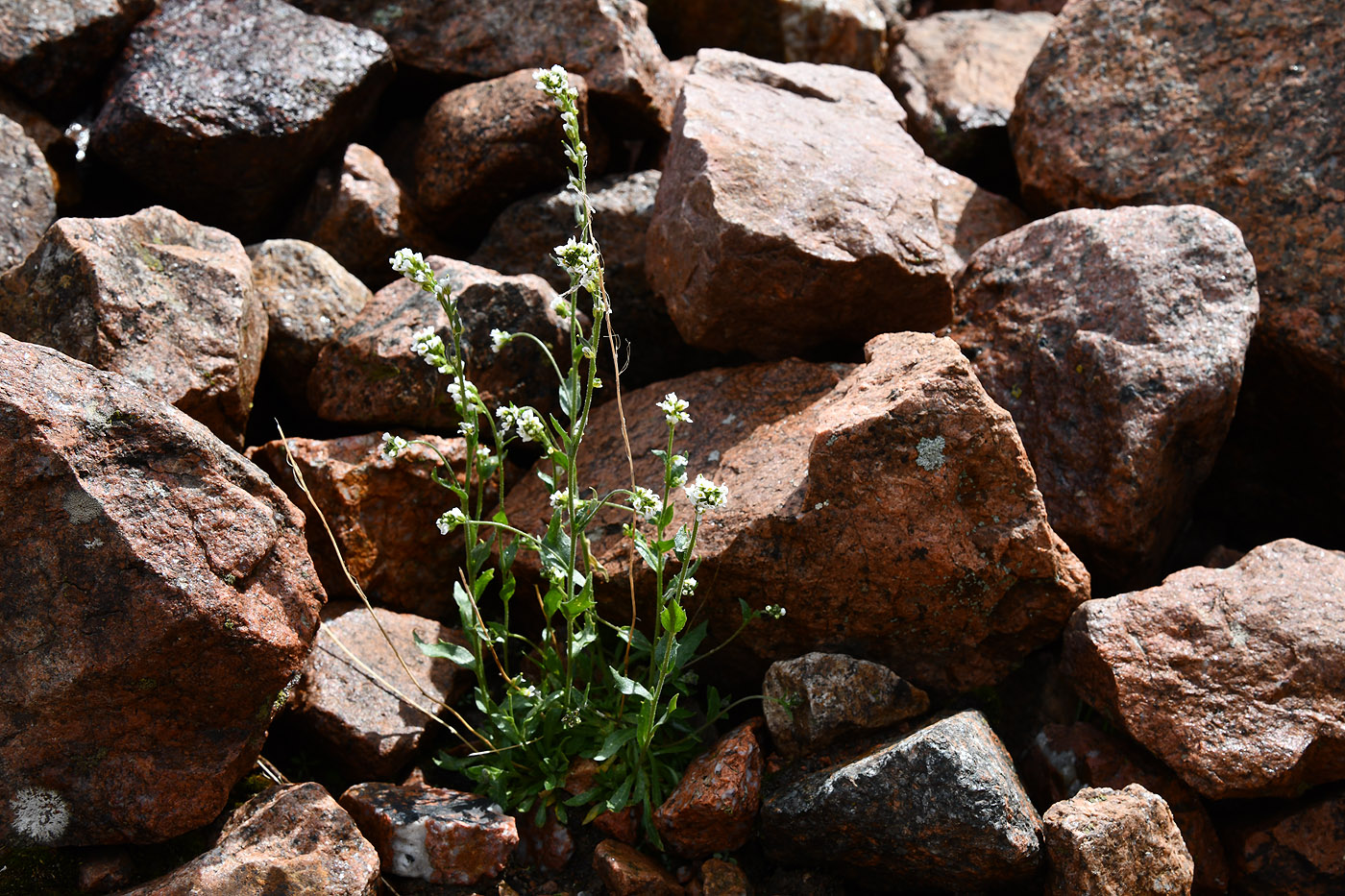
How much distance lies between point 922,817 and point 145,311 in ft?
11.4

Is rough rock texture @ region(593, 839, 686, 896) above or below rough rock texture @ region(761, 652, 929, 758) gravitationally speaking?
below

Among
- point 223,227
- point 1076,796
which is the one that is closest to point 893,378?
point 1076,796

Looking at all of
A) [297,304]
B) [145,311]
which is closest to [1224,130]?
[297,304]

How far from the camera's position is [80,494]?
127 inches

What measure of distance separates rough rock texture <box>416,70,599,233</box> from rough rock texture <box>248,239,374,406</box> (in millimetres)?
817

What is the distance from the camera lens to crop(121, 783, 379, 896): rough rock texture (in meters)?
3.25

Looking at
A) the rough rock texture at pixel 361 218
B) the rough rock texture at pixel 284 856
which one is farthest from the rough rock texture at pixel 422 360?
the rough rock texture at pixel 284 856

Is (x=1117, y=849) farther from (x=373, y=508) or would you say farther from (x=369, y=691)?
(x=373, y=508)

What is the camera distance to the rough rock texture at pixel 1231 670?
3.66m

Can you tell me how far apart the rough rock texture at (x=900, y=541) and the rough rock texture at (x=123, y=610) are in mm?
1421

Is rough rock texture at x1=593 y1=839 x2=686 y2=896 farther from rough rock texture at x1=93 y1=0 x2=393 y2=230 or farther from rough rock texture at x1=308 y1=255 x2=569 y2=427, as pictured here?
rough rock texture at x1=93 y1=0 x2=393 y2=230

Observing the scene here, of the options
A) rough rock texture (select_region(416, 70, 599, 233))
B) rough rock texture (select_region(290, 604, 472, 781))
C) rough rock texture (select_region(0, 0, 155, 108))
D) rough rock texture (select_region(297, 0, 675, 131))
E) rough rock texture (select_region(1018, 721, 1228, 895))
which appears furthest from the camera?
rough rock texture (select_region(297, 0, 675, 131))

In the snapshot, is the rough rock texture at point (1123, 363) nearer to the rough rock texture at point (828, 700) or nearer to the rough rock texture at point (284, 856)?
the rough rock texture at point (828, 700)

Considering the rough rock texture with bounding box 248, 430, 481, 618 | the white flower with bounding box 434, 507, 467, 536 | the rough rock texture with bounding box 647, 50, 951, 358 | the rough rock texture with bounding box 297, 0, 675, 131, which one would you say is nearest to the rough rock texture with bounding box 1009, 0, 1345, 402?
the rough rock texture with bounding box 647, 50, 951, 358
